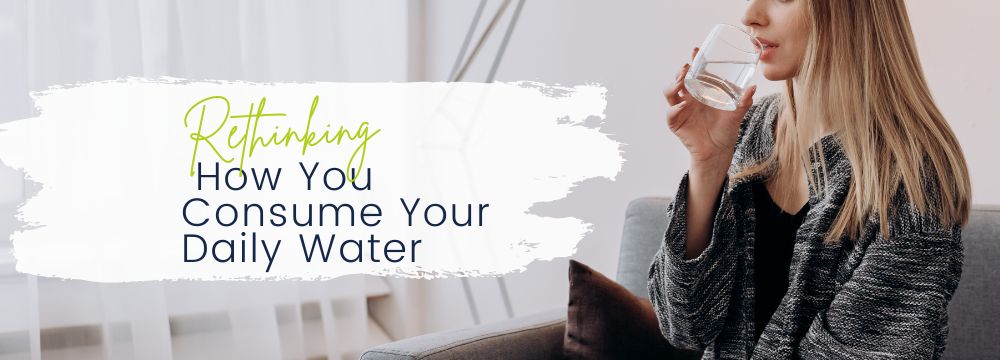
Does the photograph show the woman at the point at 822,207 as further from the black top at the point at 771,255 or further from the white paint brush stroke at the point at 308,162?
the white paint brush stroke at the point at 308,162

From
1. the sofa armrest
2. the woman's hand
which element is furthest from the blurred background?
the woman's hand

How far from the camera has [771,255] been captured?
1159 millimetres

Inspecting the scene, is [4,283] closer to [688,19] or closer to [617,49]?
[617,49]

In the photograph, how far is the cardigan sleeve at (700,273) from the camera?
109cm

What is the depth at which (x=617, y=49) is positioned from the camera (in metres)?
2.07

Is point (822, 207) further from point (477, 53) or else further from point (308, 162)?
point (308, 162)

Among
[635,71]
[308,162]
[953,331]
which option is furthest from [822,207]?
[308,162]

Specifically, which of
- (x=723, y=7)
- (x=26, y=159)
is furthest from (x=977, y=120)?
(x=26, y=159)

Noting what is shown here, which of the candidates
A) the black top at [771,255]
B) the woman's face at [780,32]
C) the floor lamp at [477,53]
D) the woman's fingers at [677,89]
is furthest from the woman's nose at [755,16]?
the floor lamp at [477,53]

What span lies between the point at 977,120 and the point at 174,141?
5.97ft

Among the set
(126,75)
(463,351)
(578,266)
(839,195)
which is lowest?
(463,351)

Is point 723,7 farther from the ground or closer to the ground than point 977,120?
farther from the ground

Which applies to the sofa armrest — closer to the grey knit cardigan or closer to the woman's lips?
the grey knit cardigan

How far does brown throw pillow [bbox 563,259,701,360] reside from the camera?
1.39 metres
